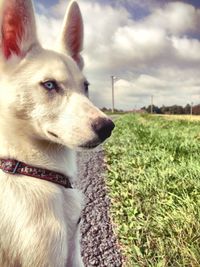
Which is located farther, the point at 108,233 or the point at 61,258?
the point at 108,233

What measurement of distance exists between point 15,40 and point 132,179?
3.73 m

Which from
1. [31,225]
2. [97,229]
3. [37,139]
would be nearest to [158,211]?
[97,229]

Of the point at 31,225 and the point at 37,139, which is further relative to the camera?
the point at 37,139

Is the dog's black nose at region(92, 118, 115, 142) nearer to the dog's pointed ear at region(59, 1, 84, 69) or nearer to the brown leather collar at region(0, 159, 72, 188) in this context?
the brown leather collar at region(0, 159, 72, 188)

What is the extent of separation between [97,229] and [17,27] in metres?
2.67

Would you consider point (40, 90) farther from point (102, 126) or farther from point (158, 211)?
point (158, 211)

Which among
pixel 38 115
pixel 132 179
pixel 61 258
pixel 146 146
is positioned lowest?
pixel 146 146

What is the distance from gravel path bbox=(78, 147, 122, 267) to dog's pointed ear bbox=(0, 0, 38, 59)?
2094 mm

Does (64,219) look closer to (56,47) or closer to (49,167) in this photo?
(49,167)

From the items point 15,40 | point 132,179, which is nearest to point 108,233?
point 132,179

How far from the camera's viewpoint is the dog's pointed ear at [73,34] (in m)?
2.96

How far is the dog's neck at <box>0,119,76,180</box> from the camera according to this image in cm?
247

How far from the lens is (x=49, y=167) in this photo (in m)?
2.50

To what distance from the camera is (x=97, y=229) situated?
4.80 m
